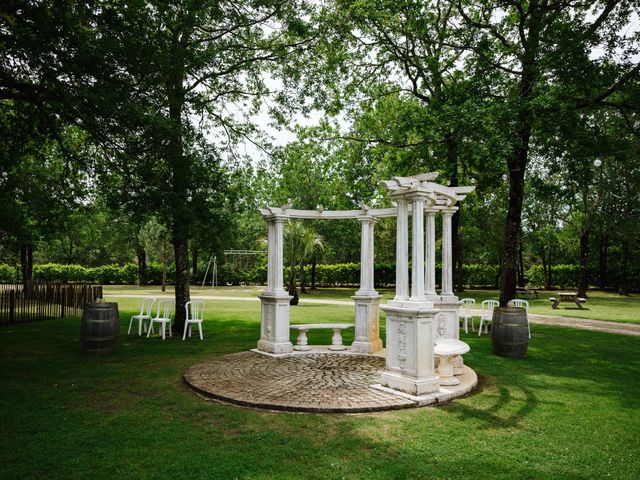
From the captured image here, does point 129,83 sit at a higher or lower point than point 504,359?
higher

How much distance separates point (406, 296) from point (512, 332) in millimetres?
3660

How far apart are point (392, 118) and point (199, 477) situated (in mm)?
13836

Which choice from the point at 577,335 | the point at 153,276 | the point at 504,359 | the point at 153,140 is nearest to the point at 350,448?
the point at 504,359

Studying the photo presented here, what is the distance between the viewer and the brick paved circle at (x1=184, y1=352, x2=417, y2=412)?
18.4 feet

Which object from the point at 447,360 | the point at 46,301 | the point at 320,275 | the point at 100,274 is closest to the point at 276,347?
the point at 447,360

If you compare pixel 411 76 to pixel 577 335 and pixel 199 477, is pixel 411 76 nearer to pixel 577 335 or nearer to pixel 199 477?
pixel 577 335

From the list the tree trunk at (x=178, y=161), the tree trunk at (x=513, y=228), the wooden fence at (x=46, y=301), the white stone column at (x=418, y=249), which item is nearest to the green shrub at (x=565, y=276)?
the tree trunk at (x=513, y=228)

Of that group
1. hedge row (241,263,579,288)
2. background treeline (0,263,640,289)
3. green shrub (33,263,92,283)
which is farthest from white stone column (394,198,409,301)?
green shrub (33,263,92,283)

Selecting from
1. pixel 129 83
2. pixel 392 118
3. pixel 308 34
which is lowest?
pixel 129 83

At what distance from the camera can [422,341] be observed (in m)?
6.17

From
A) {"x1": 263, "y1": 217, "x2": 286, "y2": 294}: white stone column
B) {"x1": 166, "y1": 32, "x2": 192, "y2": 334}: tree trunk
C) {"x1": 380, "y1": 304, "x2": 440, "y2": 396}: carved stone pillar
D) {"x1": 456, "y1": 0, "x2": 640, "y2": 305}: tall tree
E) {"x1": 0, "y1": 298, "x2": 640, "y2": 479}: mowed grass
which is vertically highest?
{"x1": 456, "y1": 0, "x2": 640, "y2": 305}: tall tree

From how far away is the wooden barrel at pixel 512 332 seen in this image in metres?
8.87

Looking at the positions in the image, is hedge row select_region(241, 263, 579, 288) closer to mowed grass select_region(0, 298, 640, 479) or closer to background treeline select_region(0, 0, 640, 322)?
background treeline select_region(0, 0, 640, 322)

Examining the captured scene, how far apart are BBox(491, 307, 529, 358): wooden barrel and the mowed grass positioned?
85 cm
